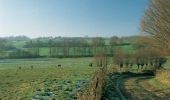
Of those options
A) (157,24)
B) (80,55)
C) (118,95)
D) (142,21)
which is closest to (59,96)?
(118,95)

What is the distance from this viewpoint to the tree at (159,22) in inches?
1492

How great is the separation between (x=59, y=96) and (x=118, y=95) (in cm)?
615

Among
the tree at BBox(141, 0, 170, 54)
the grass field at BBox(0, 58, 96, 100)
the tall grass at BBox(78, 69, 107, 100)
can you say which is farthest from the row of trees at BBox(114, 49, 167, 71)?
the tall grass at BBox(78, 69, 107, 100)

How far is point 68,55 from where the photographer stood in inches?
4811

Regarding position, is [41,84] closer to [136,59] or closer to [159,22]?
[159,22]

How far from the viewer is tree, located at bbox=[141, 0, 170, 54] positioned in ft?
124

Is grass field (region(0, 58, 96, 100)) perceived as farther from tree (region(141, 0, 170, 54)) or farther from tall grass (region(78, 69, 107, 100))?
tree (region(141, 0, 170, 54))

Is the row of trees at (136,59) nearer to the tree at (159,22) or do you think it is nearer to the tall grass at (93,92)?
the tree at (159,22)

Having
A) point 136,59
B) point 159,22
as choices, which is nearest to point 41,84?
point 159,22

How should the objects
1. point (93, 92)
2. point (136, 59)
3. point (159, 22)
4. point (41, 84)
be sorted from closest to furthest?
point (93, 92) < point (41, 84) < point (159, 22) < point (136, 59)

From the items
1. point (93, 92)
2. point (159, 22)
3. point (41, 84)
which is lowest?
point (41, 84)

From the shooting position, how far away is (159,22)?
3947 cm

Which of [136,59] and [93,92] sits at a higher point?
[93,92]

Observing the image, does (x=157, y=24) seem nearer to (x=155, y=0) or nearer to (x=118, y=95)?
(x=155, y=0)
